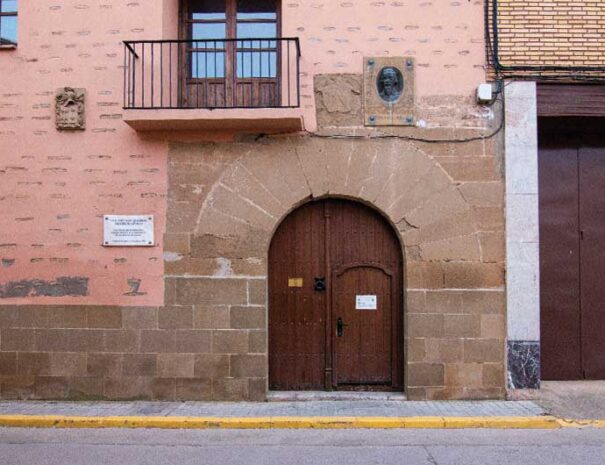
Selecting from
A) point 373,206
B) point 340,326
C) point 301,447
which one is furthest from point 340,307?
point 301,447

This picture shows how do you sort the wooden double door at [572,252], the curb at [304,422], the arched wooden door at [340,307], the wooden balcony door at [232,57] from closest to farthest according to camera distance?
the curb at [304,422], the arched wooden door at [340,307], the wooden balcony door at [232,57], the wooden double door at [572,252]

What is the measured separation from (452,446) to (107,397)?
14.1 ft

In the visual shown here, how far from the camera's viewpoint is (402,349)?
7.61 meters

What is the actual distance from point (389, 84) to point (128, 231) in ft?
12.6

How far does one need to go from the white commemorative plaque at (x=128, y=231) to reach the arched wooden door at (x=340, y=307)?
162 cm

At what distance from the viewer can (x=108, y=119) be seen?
7.57m

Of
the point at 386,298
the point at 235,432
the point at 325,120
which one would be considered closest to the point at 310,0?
the point at 325,120

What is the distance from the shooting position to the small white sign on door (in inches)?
301

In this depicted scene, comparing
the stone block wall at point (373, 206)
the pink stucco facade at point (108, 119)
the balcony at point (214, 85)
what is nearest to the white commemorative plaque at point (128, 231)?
the pink stucco facade at point (108, 119)

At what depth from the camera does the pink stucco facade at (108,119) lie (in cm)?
748

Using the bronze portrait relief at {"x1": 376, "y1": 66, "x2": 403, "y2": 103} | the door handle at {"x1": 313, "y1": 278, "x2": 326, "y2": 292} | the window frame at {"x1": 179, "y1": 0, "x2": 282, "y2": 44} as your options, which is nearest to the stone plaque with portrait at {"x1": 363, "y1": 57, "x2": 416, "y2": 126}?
the bronze portrait relief at {"x1": 376, "y1": 66, "x2": 403, "y2": 103}

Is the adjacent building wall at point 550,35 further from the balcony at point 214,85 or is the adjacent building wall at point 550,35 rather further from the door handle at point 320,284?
the door handle at point 320,284

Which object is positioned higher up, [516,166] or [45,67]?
[45,67]

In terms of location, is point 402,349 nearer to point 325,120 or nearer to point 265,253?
point 265,253
